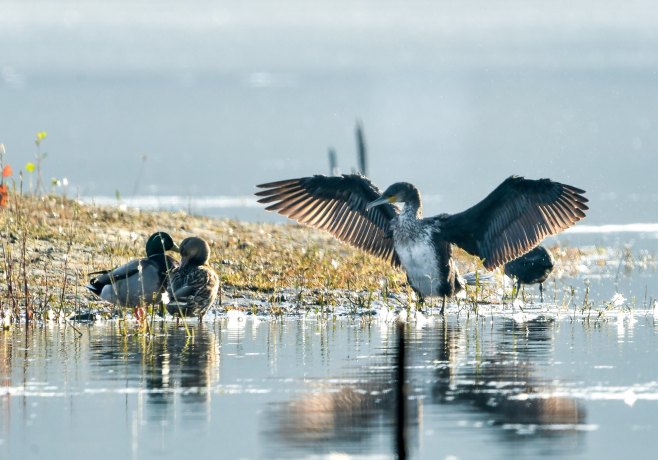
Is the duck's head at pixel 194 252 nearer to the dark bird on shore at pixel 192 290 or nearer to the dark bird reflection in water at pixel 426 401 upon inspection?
the dark bird on shore at pixel 192 290

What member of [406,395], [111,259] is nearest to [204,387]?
[406,395]

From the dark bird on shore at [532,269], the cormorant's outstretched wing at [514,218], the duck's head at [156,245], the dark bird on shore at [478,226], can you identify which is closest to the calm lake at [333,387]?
the dark bird on shore at [478,226]

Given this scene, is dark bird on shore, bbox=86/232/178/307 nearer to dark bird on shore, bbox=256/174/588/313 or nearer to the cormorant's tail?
dark bird on shore, bbox=256/174/588/313

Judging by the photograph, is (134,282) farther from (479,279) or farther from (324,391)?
(324,391)

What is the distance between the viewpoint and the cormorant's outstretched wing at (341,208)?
15.3 meters

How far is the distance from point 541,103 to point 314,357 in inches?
2635

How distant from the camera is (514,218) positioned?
47.5 ft

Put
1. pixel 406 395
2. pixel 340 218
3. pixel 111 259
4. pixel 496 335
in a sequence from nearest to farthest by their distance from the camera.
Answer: pixel 406 395 → pixel 496 335 → pixel 111 259 → pixel 340 218

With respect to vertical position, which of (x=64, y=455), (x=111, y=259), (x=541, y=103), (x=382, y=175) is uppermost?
(x=541, y=103)

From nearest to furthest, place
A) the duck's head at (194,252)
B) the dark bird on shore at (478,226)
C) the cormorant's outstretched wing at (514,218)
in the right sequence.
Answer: the duck's head at (194,252) < the dark bird on shore at (478,226) < the cormorant's outstretched wing at (514,218)

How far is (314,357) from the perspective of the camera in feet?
35.6

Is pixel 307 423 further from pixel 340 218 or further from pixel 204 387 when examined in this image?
pixel 340 218

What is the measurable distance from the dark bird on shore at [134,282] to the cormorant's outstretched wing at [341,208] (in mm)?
2048

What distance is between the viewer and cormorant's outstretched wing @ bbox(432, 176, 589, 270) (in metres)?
14.4
